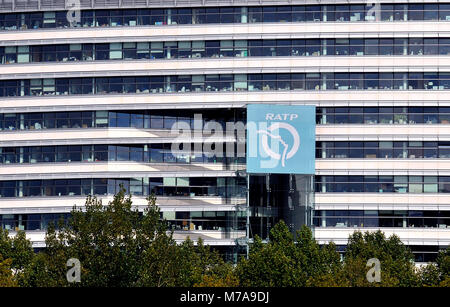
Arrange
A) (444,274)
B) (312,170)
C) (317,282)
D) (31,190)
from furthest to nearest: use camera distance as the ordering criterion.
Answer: (31,190) < (312,170) < (444,274) < (317,282)

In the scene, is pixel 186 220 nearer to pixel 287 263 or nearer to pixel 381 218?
pixel 381 218

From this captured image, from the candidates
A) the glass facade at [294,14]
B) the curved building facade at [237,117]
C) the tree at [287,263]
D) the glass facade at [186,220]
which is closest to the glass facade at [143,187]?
the curved building facade at [237,117]

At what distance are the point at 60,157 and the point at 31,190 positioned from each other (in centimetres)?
437

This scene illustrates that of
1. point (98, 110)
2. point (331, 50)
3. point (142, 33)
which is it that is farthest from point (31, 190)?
point (331, 50)

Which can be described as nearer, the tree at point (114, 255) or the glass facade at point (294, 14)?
the tree at point (114, 255)

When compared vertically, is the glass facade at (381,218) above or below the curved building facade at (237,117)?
below

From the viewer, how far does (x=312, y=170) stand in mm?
70375

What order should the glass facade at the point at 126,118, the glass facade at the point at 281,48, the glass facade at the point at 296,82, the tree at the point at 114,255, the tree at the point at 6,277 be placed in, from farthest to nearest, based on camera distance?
the glass facade at the point at 126,118 → the glass facade at the point at 281,48 → the glass facade at the point at 296,82 → the tree at the point at 6,277 → the tree at the point at 114,255

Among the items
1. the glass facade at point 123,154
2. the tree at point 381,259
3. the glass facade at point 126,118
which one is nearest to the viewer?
the tree at point 381,259

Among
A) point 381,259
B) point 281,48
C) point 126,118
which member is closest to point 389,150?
point 281,48

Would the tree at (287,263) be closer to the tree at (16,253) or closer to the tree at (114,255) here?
the tree at (114,255)

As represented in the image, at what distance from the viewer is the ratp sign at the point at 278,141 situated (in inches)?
2758

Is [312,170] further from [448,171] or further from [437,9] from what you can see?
[437,9]

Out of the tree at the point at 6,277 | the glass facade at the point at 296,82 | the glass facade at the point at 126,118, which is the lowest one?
the tree at the point at 6,277
